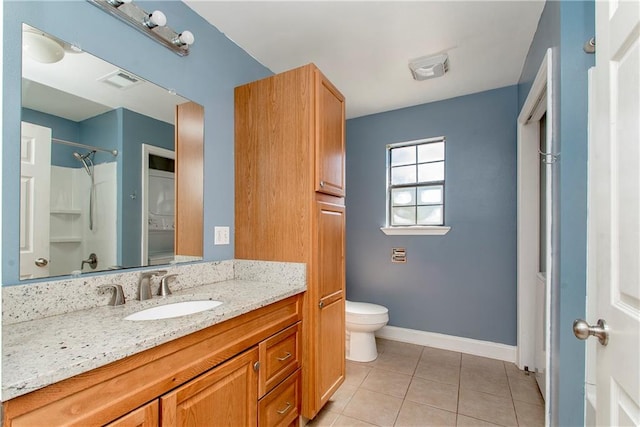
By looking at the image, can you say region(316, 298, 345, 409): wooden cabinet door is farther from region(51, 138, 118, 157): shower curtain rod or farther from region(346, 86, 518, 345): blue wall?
region(51, 138, 118, 157): shower curtain rod

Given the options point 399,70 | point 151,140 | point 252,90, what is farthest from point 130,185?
point 399,70

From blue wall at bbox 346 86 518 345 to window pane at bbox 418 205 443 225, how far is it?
0.29ft

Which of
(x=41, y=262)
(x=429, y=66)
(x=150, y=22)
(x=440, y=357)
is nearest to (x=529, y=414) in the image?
(x=440, y=357)

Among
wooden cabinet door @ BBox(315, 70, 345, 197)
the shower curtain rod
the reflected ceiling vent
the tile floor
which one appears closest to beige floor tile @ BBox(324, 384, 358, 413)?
the tile floor

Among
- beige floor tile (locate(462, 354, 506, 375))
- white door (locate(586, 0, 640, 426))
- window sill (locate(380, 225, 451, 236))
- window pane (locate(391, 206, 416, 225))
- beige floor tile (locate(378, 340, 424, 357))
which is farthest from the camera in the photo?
window pane (locate(391, 206, 416, 225))

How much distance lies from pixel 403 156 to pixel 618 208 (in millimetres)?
2617

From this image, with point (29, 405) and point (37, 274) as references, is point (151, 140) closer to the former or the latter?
point (37, 274)

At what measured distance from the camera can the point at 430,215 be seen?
10.1 feet

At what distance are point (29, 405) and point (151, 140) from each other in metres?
1.26

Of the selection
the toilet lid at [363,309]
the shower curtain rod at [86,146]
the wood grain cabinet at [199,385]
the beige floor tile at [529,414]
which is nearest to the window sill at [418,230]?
the toilet lid at [363,309]

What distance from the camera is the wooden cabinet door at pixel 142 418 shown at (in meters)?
0.86

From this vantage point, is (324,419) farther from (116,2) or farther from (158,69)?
(116,2)

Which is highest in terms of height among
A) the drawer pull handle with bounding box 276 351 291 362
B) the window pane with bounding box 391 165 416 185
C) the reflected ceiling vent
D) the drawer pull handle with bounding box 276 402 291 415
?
the reflected ceiling vent

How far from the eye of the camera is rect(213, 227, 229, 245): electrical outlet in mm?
1863
